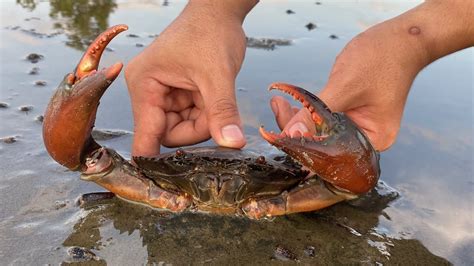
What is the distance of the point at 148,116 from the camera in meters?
3.89

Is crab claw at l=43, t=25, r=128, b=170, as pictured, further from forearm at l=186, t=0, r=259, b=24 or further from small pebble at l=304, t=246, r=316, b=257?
small pebble at l=304, t=246, r=316, b=257

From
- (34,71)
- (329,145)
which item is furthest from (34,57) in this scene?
(329,145)

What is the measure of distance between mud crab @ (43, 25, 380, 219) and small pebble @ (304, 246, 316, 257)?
0.84ft

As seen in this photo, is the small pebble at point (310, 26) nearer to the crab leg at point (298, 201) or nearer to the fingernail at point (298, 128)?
the fingernail at point (298, 128)

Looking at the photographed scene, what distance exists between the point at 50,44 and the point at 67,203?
3733 millimetres

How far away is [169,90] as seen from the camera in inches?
156

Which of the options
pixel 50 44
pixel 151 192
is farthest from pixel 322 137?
pixel 50 44

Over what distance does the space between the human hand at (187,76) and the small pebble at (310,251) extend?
0.76m

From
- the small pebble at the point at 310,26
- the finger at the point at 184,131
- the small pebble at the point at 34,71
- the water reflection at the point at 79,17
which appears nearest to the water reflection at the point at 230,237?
the finger at the point at 184,131

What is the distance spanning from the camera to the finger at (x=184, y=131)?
407 centimetres

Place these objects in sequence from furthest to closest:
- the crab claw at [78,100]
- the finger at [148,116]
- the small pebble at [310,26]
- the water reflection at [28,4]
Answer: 1. the water reflection at [28,4]
2. the small pebble at [310,26]
3. the finger at [148,116]
4. the crab claw at [78,100]

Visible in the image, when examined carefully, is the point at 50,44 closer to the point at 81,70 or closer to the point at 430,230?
the point at 81,70

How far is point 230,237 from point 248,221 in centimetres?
23

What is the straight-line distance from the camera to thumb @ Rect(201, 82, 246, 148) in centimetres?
325
